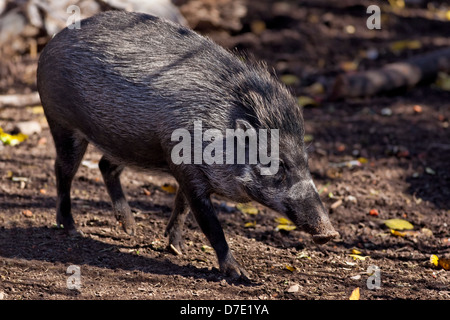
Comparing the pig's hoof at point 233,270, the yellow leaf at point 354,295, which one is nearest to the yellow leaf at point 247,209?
the pig's hoof at point 233,270

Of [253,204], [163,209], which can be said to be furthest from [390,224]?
[163,209]

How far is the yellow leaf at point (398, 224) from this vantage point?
5.70 meters

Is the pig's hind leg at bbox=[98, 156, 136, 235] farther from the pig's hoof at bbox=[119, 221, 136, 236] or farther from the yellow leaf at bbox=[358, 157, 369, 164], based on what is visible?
the yellow leaf at bbox=[358, 157, 369, 164]

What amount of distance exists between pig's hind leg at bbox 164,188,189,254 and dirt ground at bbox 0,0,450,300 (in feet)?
0.27

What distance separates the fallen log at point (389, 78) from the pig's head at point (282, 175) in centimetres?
416

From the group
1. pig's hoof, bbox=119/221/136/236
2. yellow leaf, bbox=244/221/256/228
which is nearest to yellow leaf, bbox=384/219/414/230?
yellow leaf, bbox=244/221/256/228

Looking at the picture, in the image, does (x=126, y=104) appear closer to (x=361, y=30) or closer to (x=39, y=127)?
(x=39, y=127)

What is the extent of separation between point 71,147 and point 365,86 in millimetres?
4580

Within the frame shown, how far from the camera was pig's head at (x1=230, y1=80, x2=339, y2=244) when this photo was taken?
455 cm

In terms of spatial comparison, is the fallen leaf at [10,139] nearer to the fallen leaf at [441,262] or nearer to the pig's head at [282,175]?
the pig's head at [282,175]

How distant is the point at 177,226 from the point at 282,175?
3.39 ft

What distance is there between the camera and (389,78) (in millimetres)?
8758

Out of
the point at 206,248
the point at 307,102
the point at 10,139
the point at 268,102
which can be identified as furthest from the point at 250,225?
the point at 307,102

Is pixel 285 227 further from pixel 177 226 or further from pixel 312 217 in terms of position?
pixel 312 217
